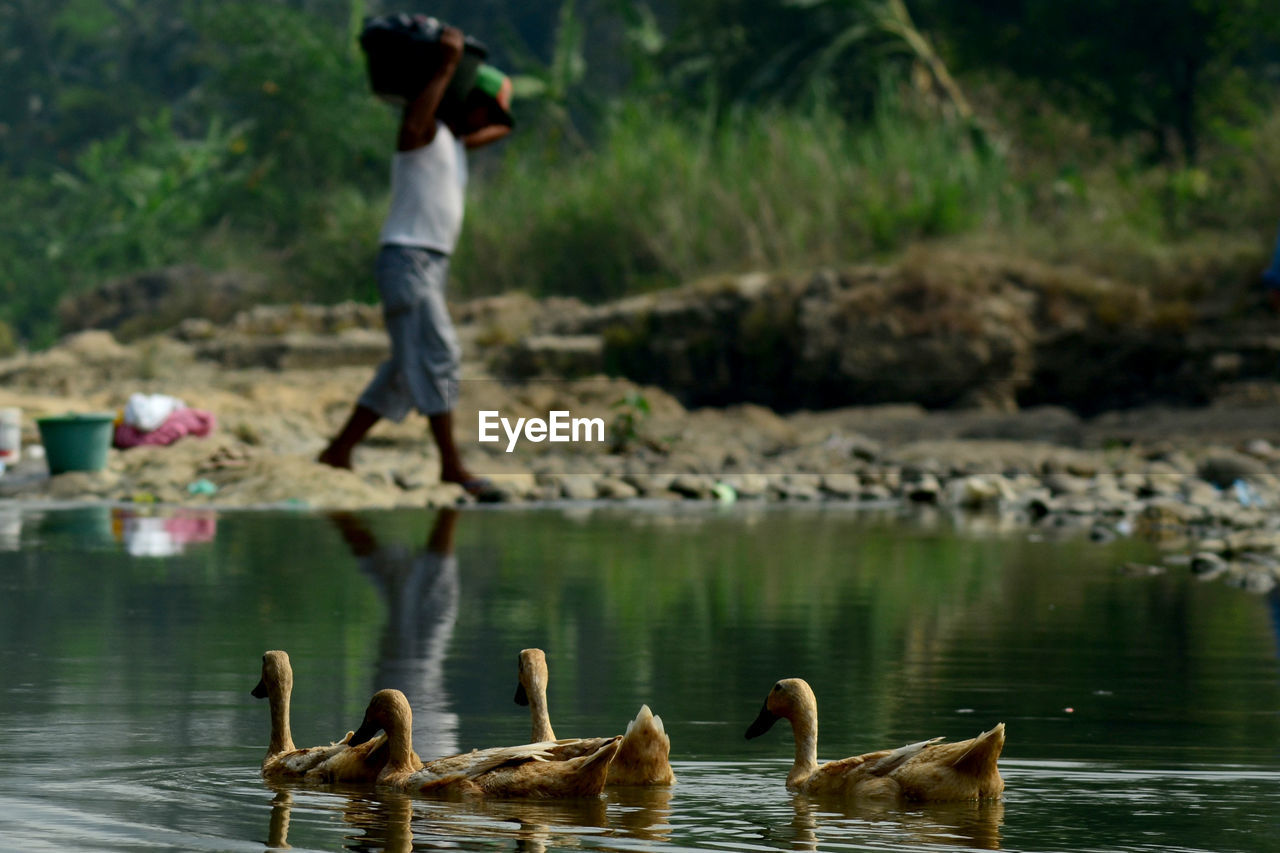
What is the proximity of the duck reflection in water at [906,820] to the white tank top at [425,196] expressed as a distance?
28.8 feet

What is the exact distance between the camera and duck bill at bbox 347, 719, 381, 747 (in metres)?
4.91

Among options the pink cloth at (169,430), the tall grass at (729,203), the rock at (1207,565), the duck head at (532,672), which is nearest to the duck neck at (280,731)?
the duck head at (532,672)

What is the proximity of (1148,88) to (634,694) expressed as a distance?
24099 mm

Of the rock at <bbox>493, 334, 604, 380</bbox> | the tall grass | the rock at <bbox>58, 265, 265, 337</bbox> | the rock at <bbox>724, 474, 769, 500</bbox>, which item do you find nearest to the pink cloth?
the rock at <bbox>724, 474, 769, 500</bbox>

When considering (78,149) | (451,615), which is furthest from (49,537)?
(78,149)

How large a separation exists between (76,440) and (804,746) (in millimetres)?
10828

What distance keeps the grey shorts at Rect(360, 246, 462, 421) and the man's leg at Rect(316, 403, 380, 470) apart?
394 mm

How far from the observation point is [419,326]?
13.3 m

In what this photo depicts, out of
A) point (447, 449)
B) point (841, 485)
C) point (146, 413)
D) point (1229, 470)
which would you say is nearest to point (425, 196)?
point (447, 449)

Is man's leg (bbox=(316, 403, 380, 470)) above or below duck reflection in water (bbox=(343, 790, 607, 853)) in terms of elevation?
above

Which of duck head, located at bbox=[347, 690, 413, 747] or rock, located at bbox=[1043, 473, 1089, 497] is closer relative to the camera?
duck head, located at bbox=[347, 690, 413, 747]

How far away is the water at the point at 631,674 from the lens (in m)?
4.54

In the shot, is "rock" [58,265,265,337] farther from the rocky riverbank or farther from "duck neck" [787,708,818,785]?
"duck neck" [787,708,818,785]

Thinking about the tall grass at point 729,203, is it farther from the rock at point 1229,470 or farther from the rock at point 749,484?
the rock at point 1229,470
